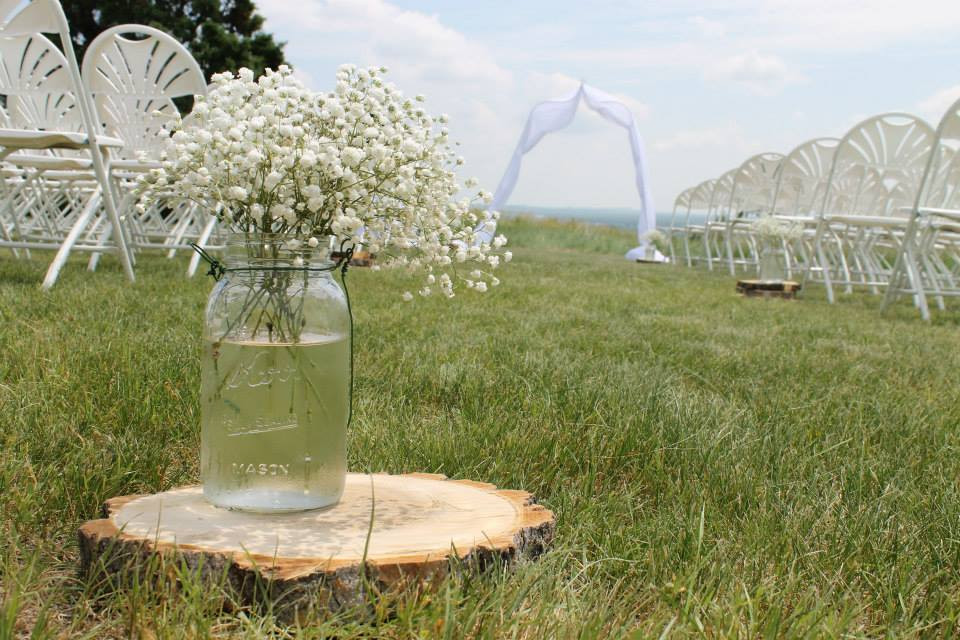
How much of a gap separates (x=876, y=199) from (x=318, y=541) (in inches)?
275

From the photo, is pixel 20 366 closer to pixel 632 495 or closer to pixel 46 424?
pixel 46 424

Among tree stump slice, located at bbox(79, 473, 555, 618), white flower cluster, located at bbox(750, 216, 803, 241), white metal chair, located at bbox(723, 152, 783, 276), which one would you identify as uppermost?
white metal chair, located at bbox(723, 152, 783, 276)

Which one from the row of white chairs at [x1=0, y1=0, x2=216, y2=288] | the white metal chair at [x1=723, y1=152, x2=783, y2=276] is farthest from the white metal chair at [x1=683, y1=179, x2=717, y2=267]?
the row of white chairs at [x1=0, y1=0, x2=216, y2=288]

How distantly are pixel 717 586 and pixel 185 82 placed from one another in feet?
13.8

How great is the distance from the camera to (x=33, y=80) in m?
4.11

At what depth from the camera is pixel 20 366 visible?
79.4 inches

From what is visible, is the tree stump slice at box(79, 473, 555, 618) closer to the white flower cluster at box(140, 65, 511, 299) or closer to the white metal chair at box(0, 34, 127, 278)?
the white flower cluster at box(140, 65, 511, 299)

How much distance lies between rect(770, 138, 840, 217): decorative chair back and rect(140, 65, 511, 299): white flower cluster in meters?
6.55

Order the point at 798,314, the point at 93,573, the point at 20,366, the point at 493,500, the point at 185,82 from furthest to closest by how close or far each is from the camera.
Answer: the point at 798,314
the point at 185,82
the point at 20,366
the point at 493,500
the point at 93,573

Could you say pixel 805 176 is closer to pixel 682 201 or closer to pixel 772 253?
pixel 772 253

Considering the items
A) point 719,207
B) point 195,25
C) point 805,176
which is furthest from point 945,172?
point 195,25

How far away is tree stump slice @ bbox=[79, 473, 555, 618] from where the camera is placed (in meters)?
1.02

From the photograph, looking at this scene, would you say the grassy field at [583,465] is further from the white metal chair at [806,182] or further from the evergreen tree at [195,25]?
the evergreen tree at [195,25]

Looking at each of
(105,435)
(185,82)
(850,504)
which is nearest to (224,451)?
(105,435)
